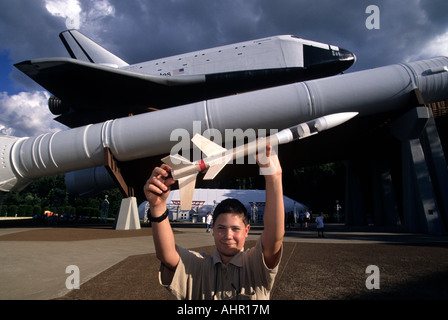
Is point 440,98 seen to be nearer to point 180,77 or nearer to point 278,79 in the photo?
point 278,79

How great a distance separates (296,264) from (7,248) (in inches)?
357

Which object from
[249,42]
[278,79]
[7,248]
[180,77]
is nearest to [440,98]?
[278,79]

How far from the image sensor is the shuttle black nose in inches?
645

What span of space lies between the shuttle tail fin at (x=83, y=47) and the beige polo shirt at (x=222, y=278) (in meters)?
25.4

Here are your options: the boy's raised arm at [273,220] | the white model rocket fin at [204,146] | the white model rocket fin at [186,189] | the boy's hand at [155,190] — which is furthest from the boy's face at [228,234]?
the white model rocket fin at [204,146]

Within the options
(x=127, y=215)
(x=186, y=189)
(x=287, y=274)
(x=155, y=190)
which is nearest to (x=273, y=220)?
(x=155, y=190)

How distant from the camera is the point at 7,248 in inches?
313

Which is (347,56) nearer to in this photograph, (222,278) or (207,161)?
(207,161)

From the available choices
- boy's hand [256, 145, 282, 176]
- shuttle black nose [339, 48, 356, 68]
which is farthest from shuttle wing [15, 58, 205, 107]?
boy's hand [256, 145, 282, 176]

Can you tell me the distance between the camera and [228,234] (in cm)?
191

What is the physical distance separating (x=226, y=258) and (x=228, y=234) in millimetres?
216

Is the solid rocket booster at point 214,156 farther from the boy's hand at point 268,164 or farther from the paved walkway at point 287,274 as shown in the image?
the paved walkway at point 287,274

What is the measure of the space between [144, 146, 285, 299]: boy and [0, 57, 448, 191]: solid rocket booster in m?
9.18

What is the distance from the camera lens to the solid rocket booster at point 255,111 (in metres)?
10.3
